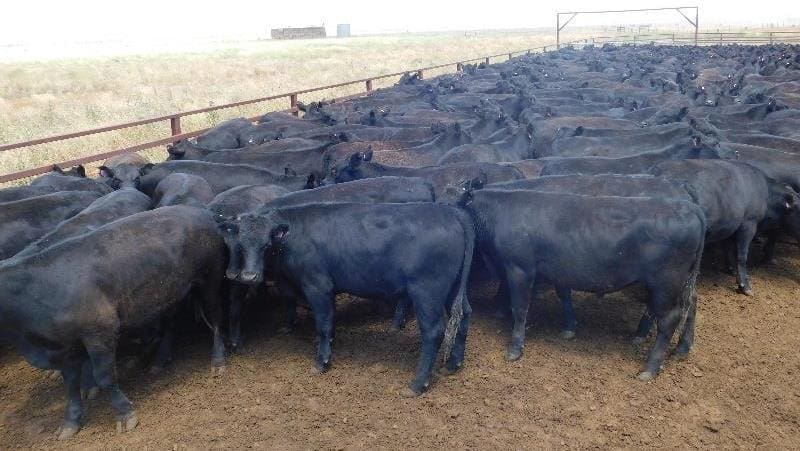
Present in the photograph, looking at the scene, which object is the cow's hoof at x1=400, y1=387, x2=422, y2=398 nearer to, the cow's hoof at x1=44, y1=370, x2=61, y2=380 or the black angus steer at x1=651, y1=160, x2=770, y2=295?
the cow's hoof at x1=44, y1=370, x2=61, y2=380

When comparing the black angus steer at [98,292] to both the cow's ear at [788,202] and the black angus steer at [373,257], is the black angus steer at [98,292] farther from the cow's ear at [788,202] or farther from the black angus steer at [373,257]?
the cow's ear at [788,202]

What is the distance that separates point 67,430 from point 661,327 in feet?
16.4

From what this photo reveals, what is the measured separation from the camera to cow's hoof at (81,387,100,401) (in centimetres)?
513

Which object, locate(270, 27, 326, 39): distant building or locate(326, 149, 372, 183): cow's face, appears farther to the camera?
locate(270, 27, 326, 39): distant building

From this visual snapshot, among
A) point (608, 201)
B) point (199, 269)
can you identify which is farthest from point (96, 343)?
point (608, 201)

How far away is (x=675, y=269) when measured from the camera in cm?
491

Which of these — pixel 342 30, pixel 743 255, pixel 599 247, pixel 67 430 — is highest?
pixel 342 30

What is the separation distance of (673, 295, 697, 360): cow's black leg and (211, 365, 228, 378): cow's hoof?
4147 mm

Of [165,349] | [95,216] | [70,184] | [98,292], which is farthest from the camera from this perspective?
[70,184]

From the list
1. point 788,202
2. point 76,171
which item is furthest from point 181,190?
point 788,202

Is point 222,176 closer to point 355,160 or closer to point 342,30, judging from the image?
point 355,160

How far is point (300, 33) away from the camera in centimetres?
9688

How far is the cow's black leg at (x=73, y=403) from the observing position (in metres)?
4.67

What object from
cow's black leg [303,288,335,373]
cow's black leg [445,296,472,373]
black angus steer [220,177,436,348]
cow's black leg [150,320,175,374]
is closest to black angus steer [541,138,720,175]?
black angus steer [220,177,436,348]
